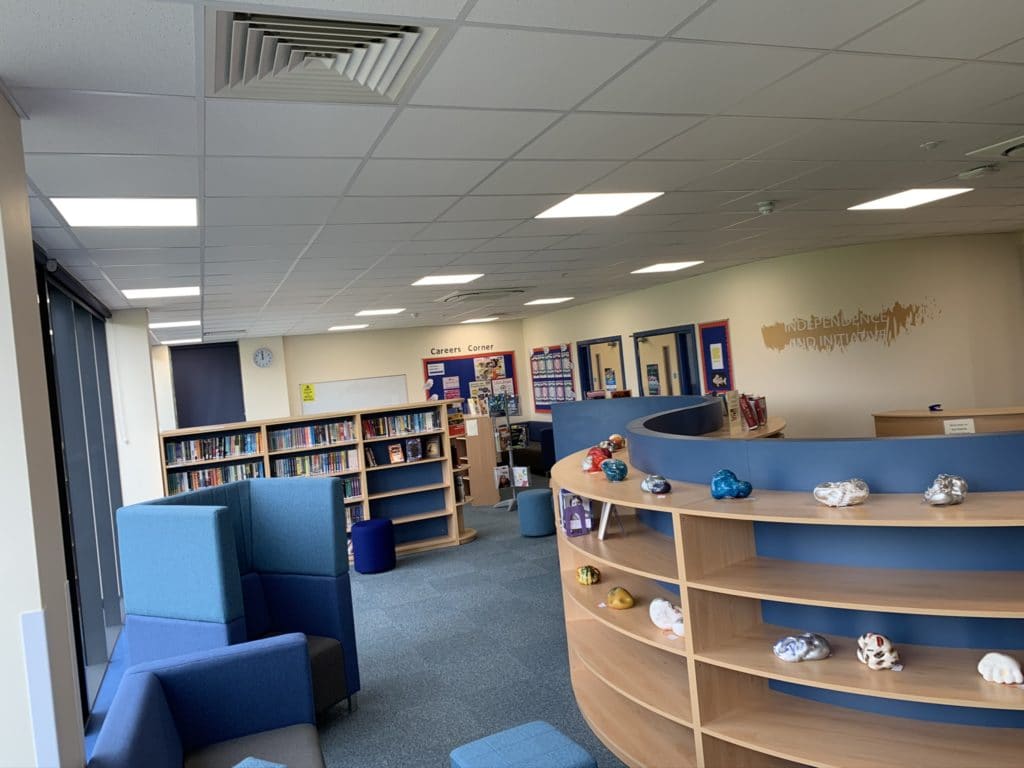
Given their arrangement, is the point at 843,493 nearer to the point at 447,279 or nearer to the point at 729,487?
the point at 729,487

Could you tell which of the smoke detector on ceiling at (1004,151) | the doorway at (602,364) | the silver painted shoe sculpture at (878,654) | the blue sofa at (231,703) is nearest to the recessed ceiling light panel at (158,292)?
the blue sofa at (231,703)

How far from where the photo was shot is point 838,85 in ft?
9.62

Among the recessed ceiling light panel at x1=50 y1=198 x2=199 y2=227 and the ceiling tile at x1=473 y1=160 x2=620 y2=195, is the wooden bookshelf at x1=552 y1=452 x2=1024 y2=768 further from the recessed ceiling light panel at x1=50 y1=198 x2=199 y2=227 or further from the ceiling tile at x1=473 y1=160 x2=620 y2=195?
the recessed ceiling light panel at x1=50 y1=198 x2=199 y2=227

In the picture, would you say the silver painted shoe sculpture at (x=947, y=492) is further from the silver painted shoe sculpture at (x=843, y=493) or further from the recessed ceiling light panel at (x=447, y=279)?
the recessed ceiling light panel at (x=447, y=279)

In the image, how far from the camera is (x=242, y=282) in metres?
6.29

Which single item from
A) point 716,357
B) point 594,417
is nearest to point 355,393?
point 594,417

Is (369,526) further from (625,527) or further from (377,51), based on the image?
(377,51)

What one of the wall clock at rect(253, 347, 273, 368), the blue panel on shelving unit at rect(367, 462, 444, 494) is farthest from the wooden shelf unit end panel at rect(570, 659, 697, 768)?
the wall clock at rect(253, 347, 273, 368)

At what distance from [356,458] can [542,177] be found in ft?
15.7

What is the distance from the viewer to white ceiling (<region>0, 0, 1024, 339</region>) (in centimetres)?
210

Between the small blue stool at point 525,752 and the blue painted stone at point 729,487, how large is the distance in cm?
111

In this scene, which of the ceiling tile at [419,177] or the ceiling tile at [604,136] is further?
the ceiling tile at [419,177]

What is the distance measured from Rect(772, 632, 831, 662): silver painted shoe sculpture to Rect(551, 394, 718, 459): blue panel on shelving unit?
437 cm

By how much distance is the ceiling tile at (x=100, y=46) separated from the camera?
1.80 m
